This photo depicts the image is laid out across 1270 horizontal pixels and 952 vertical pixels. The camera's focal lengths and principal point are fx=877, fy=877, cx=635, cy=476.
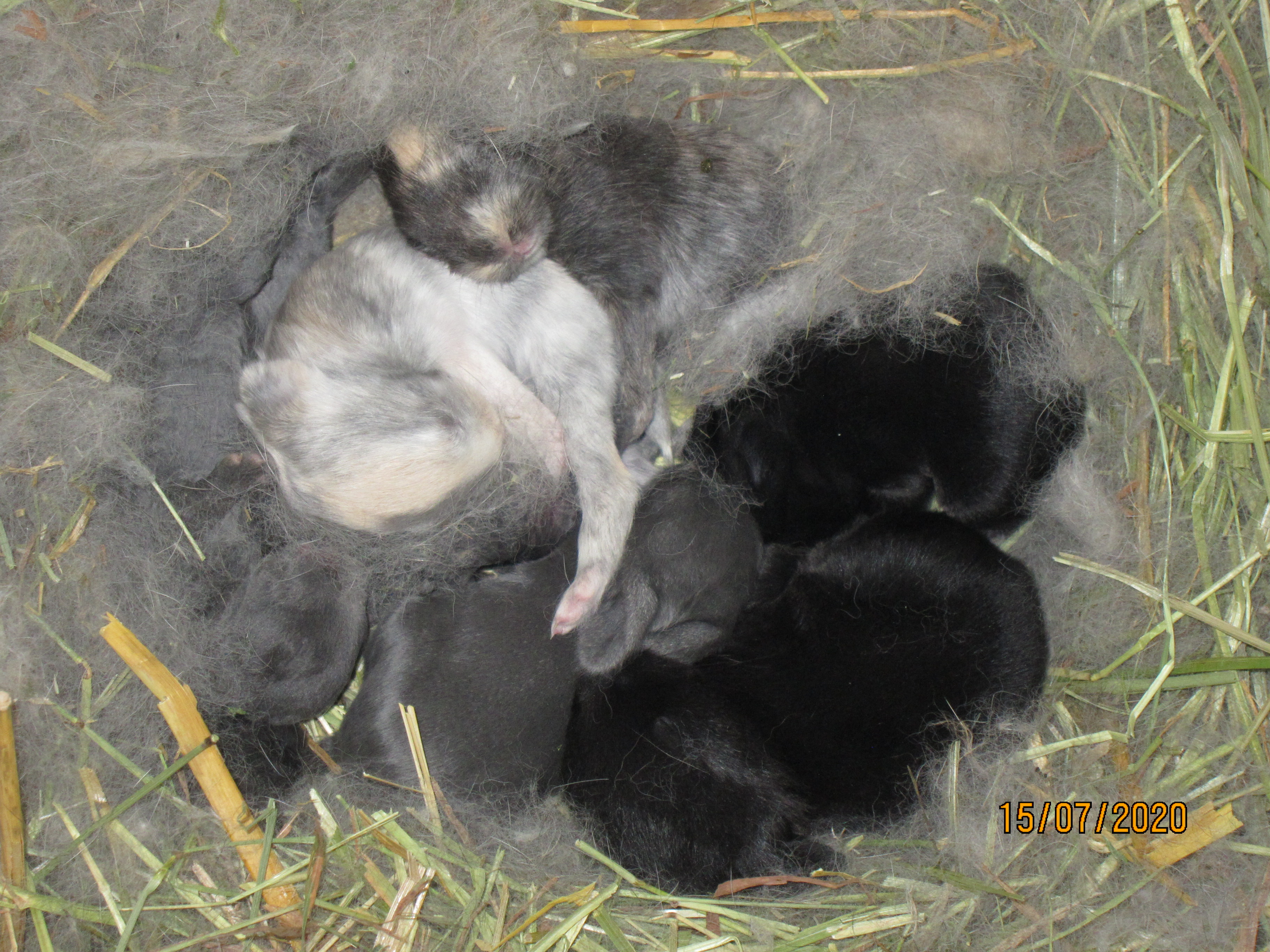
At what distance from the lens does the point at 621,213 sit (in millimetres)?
1966

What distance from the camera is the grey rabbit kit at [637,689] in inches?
73.2

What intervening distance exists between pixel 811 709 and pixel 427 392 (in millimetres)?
1065

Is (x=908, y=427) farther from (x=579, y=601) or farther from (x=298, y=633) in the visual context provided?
(x=298, y=633)

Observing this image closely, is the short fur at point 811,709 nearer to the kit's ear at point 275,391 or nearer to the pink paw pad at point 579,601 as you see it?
the pink paw pad at point 579,601

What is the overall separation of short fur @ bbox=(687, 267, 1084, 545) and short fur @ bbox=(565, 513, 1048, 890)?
0.13m

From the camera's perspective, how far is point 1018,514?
2.07 meters

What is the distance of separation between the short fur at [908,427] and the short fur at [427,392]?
1.19 feet

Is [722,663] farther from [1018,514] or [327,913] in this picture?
[327,913]

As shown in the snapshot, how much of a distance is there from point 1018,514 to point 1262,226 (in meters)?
0.77

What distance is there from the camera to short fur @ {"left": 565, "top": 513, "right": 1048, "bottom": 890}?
185 cm

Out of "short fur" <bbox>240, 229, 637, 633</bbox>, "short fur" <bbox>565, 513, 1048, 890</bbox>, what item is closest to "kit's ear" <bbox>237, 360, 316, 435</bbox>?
"short fur" <bbox>240, 229, 637, 633</bbox>

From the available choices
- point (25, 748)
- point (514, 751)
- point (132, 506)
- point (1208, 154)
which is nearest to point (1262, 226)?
point (1208, 154)

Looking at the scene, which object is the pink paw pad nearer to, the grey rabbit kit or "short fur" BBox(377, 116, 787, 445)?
the grey rabbit kit
